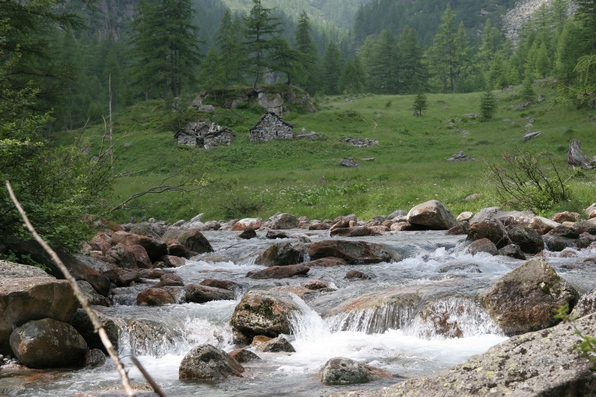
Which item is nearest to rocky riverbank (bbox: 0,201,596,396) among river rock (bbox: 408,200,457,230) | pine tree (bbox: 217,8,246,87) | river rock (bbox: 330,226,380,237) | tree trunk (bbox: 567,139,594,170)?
river rock (bbox: 330,226,380,237)

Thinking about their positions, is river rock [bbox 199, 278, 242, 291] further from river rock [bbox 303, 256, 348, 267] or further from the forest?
river rock [bbox 303, 256, 348, 267]

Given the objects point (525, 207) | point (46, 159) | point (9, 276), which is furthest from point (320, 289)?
point (525, 207)

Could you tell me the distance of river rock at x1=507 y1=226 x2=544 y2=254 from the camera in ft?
47.5

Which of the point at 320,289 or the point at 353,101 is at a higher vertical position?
the point at 353,101

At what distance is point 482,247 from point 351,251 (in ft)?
12.1

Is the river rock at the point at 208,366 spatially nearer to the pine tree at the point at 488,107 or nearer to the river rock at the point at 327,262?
the river rock at the point at 327,262

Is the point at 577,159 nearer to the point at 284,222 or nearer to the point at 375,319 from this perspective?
the point at 284,222

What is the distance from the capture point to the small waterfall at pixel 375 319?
28.1ft

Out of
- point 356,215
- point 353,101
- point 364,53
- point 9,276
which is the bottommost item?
point 356,215

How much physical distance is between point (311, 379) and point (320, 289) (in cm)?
482

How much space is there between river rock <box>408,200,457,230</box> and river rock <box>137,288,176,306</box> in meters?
12.7

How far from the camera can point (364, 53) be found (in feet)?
461

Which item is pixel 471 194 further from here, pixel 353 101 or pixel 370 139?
pixel 353 101

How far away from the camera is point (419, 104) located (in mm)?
67438
